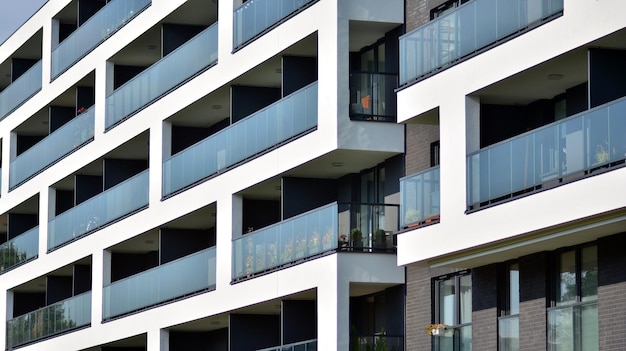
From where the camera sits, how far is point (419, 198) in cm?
3234

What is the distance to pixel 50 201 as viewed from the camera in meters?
56.5

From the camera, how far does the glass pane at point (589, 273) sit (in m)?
27.7

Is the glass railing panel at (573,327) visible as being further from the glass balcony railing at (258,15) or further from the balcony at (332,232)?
the glass balcony railing at (258,15)

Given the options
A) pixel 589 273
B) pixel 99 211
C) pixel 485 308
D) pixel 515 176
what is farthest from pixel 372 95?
pixel 99 211

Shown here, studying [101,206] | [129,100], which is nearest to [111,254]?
[101,206]

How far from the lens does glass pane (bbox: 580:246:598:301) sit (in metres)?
27.7

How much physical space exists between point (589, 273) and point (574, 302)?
0.65 m

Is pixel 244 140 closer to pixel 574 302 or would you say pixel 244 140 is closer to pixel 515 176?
pixel 515 176

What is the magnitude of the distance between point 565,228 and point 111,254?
26.6 meters

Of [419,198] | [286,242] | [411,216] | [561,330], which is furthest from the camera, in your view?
[286,242]

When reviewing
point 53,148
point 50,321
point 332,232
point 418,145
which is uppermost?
point 53,148

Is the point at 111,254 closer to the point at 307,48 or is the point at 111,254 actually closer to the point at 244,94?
the point at 244,94

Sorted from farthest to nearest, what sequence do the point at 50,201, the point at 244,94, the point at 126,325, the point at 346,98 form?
1. the point at 50,201
2. the point at 126,325
3. the point at 244,94
4. the point at 346,98

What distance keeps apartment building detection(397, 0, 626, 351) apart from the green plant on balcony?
0.10 feet
